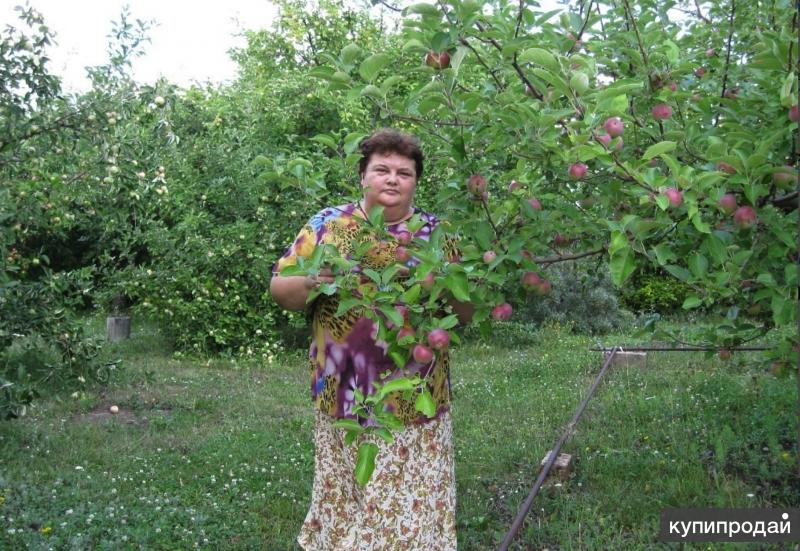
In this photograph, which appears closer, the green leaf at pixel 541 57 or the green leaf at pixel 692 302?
the green leaf at pixel 541 57

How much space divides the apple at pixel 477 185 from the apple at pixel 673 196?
53 centimetres

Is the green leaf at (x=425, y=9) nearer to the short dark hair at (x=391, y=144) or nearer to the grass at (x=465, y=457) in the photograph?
the short dark hair at (x=391, y=144)

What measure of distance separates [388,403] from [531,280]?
65cm

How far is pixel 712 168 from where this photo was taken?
172cm

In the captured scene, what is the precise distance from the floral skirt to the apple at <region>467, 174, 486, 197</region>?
862 millimetres

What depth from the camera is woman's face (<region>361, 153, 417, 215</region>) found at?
231 cm

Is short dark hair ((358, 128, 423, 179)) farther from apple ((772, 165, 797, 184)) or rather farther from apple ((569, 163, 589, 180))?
apple ((772, 165, 797, 184))

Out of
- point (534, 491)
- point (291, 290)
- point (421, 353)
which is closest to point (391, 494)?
point (291, 290)

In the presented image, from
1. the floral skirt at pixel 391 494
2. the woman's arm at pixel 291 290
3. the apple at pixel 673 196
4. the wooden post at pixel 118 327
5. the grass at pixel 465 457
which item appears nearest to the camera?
the apple at pixel 673 196

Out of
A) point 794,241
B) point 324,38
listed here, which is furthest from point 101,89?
point 324,38

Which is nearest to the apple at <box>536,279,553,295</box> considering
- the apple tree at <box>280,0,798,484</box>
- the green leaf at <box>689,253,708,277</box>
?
the apple tree at <box>280,0,798,484</box>

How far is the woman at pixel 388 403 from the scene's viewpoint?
2.33 metres

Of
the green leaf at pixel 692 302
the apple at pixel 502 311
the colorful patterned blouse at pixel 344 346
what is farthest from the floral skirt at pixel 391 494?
the green leaf at pixel 692 302

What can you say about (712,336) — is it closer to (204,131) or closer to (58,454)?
(58,454)
